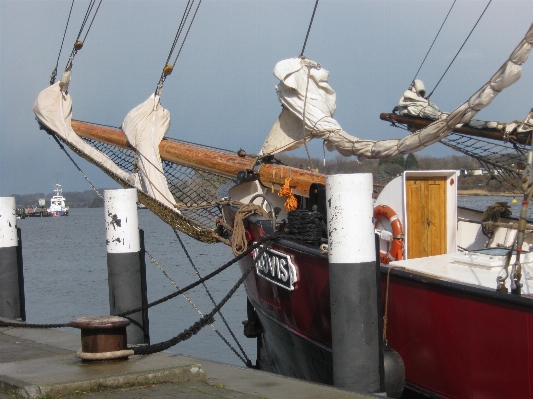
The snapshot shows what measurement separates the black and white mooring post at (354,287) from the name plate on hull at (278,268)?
207 cm

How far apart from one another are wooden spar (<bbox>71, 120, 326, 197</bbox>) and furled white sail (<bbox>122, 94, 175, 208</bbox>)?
184 mm

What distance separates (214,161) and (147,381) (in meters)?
5.88

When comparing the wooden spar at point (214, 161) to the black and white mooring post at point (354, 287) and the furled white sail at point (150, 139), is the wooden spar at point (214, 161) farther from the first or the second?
the black and white mooring post at point (354, 287)

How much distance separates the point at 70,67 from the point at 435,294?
8213mm

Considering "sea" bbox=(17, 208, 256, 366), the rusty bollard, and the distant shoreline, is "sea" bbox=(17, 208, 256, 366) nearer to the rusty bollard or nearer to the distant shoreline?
the rusty bollard

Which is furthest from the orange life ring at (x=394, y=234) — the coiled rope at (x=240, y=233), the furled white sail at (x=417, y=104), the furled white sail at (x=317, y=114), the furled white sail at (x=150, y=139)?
the furled white sail at (x=417, y=104)

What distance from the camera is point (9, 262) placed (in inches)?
337

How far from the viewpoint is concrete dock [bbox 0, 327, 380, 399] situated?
14.8ft

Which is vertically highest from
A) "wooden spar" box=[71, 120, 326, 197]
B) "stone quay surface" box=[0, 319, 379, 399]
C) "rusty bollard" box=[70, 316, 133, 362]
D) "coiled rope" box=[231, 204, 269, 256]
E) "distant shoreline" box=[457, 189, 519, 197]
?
"wooden spar" box=[71, 120, 326, 197]

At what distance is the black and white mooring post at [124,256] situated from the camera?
6.59 meters

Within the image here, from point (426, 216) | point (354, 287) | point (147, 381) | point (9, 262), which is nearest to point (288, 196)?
point (426, 216)

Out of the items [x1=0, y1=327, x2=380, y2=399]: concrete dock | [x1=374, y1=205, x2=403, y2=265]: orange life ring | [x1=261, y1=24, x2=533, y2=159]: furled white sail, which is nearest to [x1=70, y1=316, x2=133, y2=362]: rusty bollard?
[x1=0, y1=327, x2=380, y2=399]: concrete dock

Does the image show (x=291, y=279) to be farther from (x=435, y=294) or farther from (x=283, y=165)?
(x=283, y=165)

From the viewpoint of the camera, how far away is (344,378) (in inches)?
194
